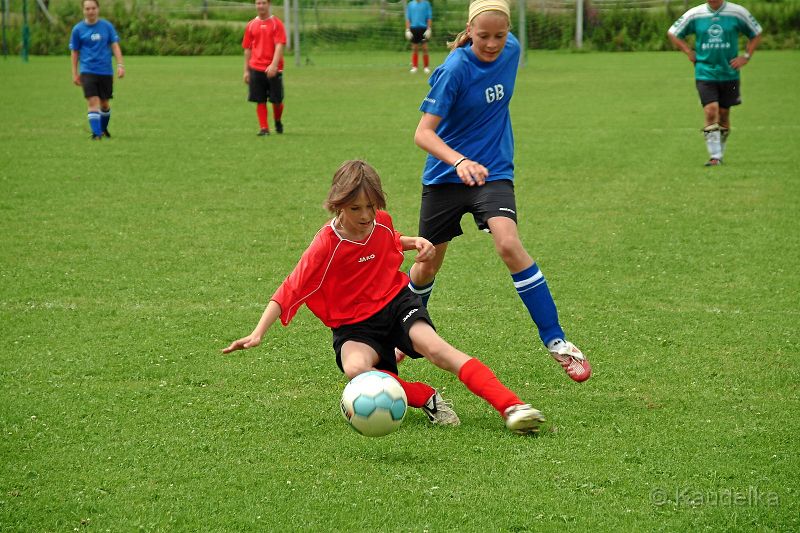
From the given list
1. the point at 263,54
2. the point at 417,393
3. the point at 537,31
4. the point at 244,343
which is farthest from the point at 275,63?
the point at 537,31

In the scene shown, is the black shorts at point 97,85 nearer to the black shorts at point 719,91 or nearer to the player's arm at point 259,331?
the black shorts at point 719,91

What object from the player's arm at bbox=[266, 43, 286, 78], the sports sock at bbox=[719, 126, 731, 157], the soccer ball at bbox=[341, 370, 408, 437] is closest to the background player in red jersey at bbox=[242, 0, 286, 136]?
the player's arm at bbox=[266, 43, 286, 78]

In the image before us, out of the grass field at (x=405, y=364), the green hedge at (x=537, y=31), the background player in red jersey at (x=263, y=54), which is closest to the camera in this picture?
the grass field at (x=405, y=364)

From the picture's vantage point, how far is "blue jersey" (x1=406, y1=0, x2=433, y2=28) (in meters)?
24.7

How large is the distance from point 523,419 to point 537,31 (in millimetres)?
28607

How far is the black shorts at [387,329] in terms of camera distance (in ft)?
15.6

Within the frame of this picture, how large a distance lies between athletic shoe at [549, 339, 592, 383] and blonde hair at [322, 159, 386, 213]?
116cm

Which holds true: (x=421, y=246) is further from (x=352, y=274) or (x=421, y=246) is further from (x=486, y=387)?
(x=486, y=387)

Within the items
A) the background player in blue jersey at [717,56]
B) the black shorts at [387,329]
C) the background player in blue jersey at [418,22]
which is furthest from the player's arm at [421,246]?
the background player in blue jersey at [418,22]

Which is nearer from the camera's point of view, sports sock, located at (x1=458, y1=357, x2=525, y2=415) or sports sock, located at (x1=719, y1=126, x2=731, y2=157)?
sports sock, located at (x1=458, y1=357, x2=525, y2=415)

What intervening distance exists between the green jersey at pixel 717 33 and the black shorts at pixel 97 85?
763 cm

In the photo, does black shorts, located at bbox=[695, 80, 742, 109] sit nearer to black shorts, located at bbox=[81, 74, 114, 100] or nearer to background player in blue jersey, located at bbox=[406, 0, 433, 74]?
black shorts, located at bbox=[81, 74, 114, 100]

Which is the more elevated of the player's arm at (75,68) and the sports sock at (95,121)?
the player's arm at (75,68)

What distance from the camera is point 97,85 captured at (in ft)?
→ 48.3
